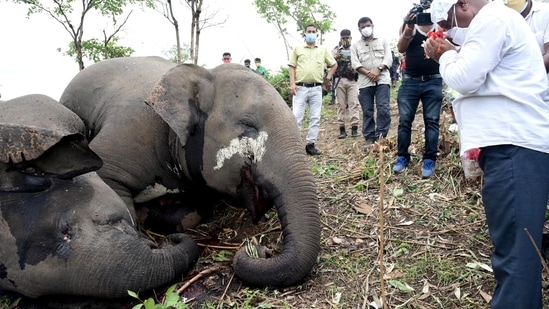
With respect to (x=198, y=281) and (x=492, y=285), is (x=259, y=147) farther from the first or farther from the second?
(x=492, y=285)

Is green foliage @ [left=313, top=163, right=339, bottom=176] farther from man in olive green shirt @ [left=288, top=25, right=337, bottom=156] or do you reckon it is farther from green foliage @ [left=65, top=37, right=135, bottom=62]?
green foliage @ [left=65, top=37, right=135, bottom=62]

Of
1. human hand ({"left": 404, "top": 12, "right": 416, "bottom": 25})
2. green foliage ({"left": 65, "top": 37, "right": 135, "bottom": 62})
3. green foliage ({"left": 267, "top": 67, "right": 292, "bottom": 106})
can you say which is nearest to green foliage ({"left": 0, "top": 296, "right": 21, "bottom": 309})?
human hand ({"left": 404, "top": 12, "right": 416, "bottom": 25})

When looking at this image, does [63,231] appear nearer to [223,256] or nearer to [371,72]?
[223,256]

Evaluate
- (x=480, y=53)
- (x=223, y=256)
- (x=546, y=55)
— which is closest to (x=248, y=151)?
(x=223, y=256)

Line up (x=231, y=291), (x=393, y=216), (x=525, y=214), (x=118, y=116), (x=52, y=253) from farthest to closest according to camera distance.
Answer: (x=393, y=216) → (x=118, y=116) → (x=231, y=291) → (x=52, y=253) → (x=525, y=214)

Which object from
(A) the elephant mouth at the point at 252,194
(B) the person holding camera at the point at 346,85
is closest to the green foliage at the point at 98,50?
(B) the person holding camera at the point at 346,85

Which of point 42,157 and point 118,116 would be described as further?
point 118,116

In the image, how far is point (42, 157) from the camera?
10.3ft

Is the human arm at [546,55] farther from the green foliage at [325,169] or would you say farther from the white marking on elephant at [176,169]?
the white marking on elephant at [176,169]

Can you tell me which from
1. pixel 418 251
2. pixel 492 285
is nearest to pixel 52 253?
pixel 418 251

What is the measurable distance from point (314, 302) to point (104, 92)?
2.73 m

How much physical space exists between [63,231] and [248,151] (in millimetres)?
1358

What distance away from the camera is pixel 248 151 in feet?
11.3

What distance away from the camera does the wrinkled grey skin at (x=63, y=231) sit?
2906 millimetres
